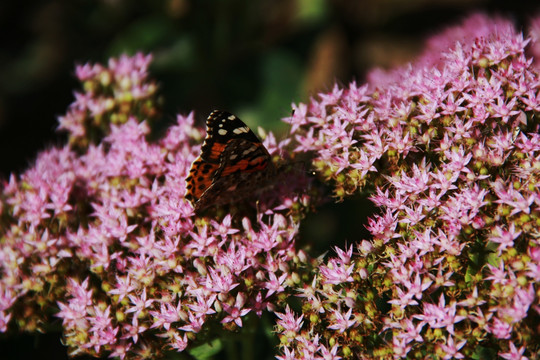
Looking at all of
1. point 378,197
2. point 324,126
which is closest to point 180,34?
point 324,126

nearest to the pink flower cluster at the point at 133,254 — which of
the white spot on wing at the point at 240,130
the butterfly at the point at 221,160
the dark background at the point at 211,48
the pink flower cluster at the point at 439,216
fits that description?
the butterfly at the point at 221,160

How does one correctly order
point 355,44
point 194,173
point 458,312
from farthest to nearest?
1. point 355,44
2. point 194,173
3. point 458,312

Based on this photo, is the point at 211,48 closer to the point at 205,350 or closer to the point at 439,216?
the point at 205,350

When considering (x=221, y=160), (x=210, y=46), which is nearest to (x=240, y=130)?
(x=221, y=160)

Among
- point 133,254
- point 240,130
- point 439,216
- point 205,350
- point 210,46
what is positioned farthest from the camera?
point 210,46

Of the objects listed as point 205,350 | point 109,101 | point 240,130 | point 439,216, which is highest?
point 109,101

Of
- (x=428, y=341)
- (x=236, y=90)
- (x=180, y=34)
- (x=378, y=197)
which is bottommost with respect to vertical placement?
(x=428, y=341)

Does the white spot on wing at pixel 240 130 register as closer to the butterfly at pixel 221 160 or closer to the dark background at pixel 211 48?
the butterfly at pixel 221 160

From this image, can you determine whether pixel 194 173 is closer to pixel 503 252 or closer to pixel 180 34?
pixel 503 252
